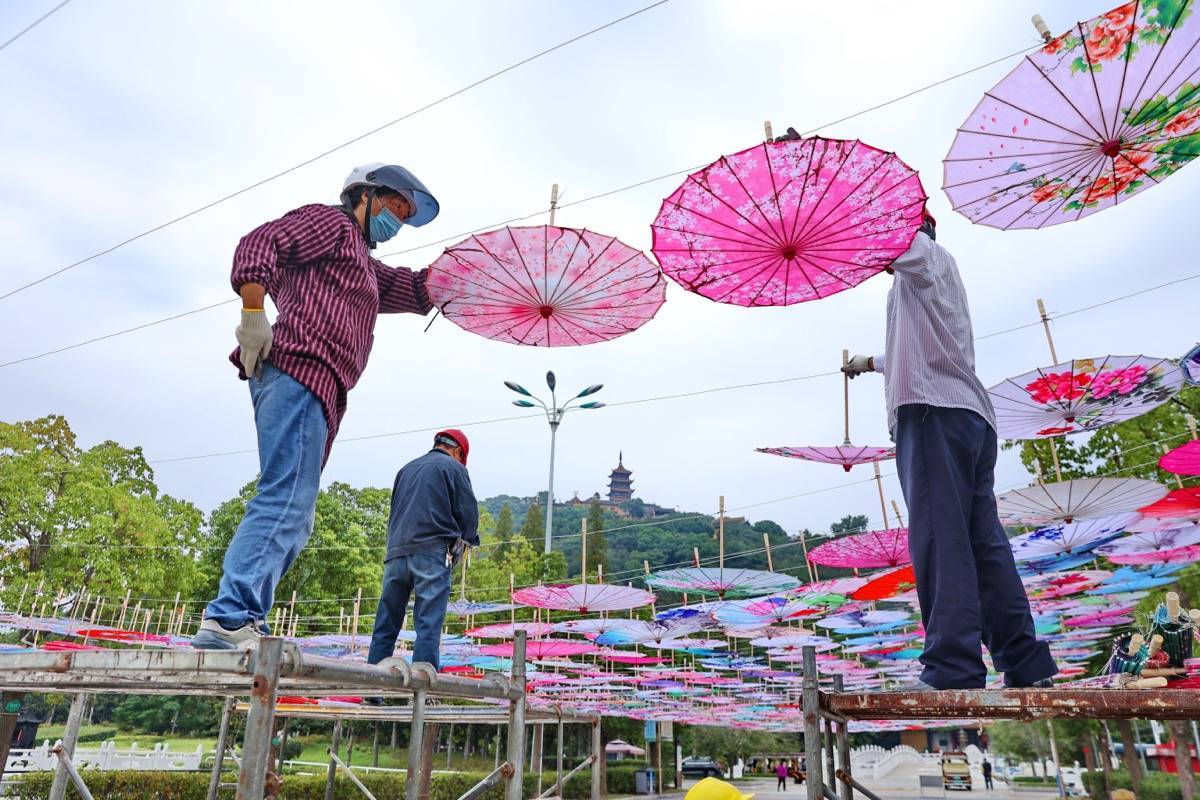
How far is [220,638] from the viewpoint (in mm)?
2402

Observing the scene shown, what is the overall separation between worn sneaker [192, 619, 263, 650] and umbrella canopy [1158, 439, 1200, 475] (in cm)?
934

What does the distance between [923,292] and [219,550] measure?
107 feet

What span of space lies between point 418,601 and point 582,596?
28.9 feet

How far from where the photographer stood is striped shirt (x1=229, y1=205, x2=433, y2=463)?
9.41ft

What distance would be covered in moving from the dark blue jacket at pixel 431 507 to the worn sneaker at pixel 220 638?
5.22 feet

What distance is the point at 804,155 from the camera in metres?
4.53

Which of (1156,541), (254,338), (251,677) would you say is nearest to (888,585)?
(1156,541)

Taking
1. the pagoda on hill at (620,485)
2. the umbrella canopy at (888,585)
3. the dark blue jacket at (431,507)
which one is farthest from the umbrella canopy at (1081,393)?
the pagoda on hill at (620,485)

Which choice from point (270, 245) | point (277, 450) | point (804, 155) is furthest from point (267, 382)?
point (804, 155)

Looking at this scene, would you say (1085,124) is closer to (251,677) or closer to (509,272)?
(509,272)

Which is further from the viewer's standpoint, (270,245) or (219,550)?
(219,550)

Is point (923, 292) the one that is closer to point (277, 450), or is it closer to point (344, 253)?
point (344, 253)

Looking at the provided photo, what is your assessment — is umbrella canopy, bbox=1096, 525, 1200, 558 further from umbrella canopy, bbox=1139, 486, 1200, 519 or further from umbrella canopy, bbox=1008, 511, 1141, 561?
umbrella canopy, bbox=1139, 486, 1200, 519

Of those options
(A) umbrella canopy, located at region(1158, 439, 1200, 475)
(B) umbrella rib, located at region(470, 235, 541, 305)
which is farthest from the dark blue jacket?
(A) umbrella canopy, located at region(1158, 439, 1200, 475)
